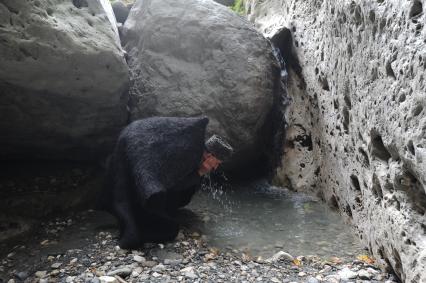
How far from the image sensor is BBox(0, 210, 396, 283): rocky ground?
3.19 metres

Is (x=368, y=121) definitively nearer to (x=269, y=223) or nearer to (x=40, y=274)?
(x=269, y=223)

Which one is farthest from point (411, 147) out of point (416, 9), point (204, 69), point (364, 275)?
point (204, 69)

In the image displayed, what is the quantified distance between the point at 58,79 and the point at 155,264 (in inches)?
86.1

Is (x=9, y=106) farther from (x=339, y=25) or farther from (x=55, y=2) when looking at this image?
(x=339, y=25)

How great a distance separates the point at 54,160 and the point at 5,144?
691mm

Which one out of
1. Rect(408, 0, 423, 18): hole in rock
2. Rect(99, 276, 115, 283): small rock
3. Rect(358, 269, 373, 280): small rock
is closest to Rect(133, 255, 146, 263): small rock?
Rect(99, 276, 115, 283): small rock

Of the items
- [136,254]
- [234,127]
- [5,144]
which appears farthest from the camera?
[234,127]

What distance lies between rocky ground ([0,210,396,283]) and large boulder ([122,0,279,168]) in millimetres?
2050

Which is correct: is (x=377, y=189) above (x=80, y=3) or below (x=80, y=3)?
below

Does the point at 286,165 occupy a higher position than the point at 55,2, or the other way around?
the point at 55,2

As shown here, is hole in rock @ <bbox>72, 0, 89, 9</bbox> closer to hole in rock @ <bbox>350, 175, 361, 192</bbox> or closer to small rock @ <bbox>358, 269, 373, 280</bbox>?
hole in rock @ <bbox>350, 175, 361, 192</bbox>

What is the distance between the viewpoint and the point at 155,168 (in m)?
3.71

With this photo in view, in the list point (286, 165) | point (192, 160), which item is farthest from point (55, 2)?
point (286, 165)

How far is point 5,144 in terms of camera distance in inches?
177
